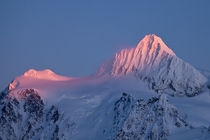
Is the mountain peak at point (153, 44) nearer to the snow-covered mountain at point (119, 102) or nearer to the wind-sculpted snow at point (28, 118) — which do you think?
the snow-covered mountain at point (119, 102)

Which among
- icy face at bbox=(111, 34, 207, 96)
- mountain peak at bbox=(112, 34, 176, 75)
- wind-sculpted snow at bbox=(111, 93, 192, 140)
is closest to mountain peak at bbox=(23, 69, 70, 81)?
mountain peak at bbox=(112, 34, 176, 75)

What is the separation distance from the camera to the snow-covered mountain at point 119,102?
5989 inches

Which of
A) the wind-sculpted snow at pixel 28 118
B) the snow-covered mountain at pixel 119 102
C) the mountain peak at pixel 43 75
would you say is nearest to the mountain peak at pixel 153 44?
the snow-covered mountain at pixel 119 102

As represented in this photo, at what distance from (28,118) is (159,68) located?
125 feet

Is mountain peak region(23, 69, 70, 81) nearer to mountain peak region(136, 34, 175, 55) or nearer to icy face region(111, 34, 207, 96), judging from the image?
icy face region(111, 34, 207, 96)

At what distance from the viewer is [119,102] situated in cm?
16038

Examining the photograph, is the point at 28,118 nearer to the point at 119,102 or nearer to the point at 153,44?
the point at 119,102

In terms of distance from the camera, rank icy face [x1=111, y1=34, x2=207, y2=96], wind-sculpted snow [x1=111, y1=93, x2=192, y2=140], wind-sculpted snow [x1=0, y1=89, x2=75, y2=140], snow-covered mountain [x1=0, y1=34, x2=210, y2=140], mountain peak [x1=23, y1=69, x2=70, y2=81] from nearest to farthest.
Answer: wind-sculpted snow [x1=111, y1=93, x2=192, y2=140] → snow-covered mountain [x1=0, y1=34, x2=210, y2=140] → wind-sculpted snow [x1=0, y1=89, x2=75, y2=140] → icy face [x1=111, y1=34, x2=207, y2=96] → mountain peak [x1=23, y1=69, x2=70, y2=81]

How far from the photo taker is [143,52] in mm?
180625

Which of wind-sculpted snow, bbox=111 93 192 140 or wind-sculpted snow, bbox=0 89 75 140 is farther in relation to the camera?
wind-sculpted snow, bbox=0 89 75 140

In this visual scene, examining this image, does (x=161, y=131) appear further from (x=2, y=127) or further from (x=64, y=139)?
(x=2, y=127)

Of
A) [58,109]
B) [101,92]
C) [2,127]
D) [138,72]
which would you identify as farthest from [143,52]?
[2,127]

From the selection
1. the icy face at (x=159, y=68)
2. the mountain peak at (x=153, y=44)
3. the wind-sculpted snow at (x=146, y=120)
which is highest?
the mountain peak at (x=153, y=44)

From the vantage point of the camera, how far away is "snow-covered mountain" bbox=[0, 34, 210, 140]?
15212 cm
